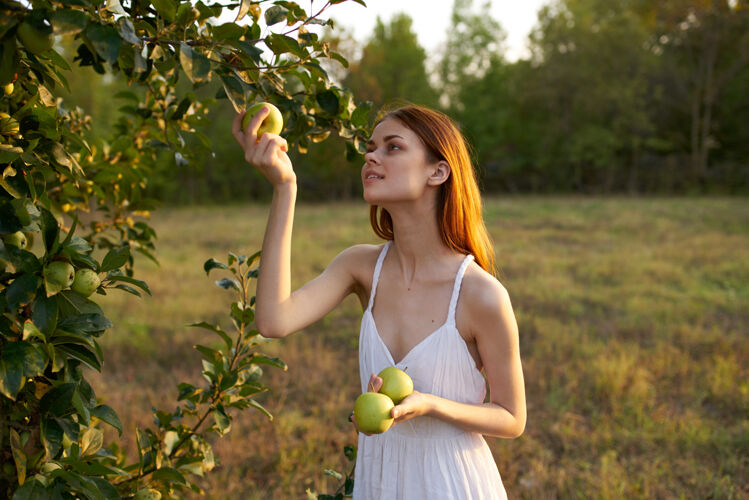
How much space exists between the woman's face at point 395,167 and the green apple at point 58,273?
2.47 feet

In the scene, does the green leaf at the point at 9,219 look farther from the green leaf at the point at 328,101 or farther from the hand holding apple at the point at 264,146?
the green leaf at the point at 328,101

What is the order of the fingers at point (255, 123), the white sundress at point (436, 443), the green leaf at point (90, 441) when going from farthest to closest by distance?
the white sundress at point (436, 443) → the green leaf at point (90, 441) → the fingers at point (255, 123)

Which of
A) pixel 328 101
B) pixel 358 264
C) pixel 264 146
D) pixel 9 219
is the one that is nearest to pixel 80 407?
pixel 9 219

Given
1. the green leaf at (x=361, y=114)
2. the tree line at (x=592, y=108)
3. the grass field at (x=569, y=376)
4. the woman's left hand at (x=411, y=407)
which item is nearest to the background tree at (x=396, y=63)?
the tree line at (x=592, y=108)

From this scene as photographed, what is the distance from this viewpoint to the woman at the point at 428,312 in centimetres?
151

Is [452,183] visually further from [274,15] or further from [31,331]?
[31,331]

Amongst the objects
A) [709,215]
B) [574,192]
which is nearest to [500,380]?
[709,215]

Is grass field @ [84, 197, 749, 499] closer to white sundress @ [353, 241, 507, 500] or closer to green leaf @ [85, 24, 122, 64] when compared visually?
white sundress @ [353, 241, 507, 500]

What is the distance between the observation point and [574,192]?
28391 mm

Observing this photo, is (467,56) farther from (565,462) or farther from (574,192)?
(565,462)

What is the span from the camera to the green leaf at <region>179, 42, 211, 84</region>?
1029mm

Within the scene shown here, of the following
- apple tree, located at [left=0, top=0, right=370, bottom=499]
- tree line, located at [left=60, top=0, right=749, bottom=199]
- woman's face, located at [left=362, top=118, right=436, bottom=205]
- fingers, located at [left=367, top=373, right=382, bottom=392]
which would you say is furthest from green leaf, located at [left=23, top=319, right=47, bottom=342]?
tree line, located at [left=60, top=0, right=749, bottom=199]

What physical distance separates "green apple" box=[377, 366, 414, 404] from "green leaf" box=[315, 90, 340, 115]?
31.1 inches

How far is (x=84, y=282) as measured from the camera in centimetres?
113
